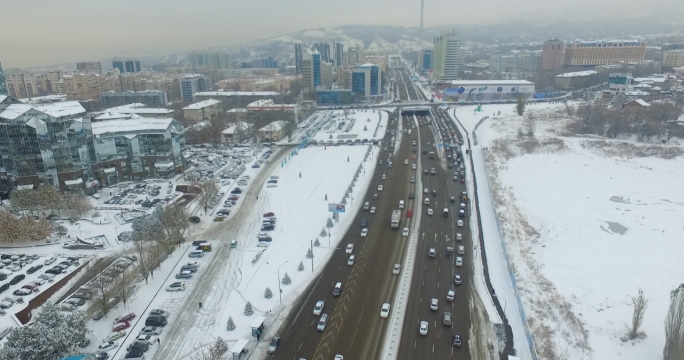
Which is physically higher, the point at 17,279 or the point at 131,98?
the point at 131,98

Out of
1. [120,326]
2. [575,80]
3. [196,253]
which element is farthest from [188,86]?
[120,326]

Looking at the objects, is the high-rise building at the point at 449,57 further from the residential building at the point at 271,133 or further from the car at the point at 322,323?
the car at the point at 322,323

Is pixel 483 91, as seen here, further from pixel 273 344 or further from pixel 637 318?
pixel 273 344

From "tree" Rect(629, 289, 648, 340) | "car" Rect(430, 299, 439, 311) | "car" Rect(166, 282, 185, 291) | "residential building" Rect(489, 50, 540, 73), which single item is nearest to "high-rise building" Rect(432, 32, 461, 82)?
"residential building" Rect(489, 50, 540, 73)

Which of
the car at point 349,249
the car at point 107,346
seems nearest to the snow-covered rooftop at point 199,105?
the car at point 349,249

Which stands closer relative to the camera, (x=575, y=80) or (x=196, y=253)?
A: (x=196, y=253)

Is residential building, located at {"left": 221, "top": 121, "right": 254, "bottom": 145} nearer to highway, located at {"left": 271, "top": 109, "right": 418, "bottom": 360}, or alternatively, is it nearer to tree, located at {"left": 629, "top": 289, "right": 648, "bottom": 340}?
highway, located at {"left": 271, "top": 109, "right": 418, "bottom": 360}
